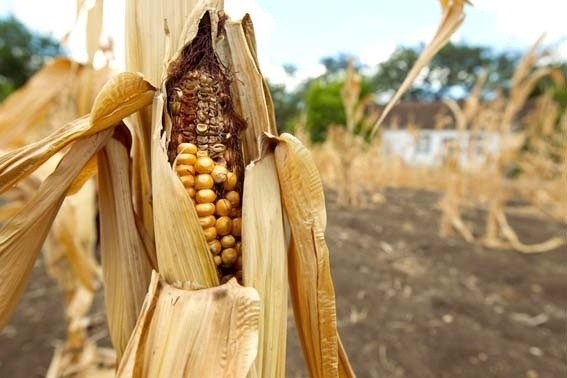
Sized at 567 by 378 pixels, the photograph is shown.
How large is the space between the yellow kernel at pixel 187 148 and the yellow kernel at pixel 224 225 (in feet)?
0.21

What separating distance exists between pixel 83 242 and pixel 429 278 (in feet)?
5.65

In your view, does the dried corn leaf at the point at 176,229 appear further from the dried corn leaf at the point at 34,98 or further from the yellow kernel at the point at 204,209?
the dried corn leaf at the point at 34,98

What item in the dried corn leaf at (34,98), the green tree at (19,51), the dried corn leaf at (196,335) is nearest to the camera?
the dried corn leaf at (196,335)

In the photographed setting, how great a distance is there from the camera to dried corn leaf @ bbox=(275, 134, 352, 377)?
38 centimetres

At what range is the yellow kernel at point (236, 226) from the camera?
0.39 m

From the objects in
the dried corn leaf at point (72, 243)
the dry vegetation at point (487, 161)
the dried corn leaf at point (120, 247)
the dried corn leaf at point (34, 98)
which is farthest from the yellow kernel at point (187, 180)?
the dry vegetation at point (487, 161)

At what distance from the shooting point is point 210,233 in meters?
0.37

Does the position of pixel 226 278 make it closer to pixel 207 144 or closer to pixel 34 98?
pixel 207 144

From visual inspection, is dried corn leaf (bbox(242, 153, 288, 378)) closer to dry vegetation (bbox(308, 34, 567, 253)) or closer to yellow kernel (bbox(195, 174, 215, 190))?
yellow kernel (bbox(195, 174, 215, 190))

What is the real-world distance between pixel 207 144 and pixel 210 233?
0.25ft

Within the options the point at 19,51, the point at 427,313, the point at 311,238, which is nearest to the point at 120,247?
the point at 311,238

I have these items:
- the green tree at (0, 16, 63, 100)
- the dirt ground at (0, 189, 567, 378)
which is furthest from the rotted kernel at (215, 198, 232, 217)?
the green tree at (0, 16, 63, 100)

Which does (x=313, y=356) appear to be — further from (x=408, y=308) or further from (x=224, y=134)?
(x=408, y=308)

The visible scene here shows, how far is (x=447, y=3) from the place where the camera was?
54 centimetres
